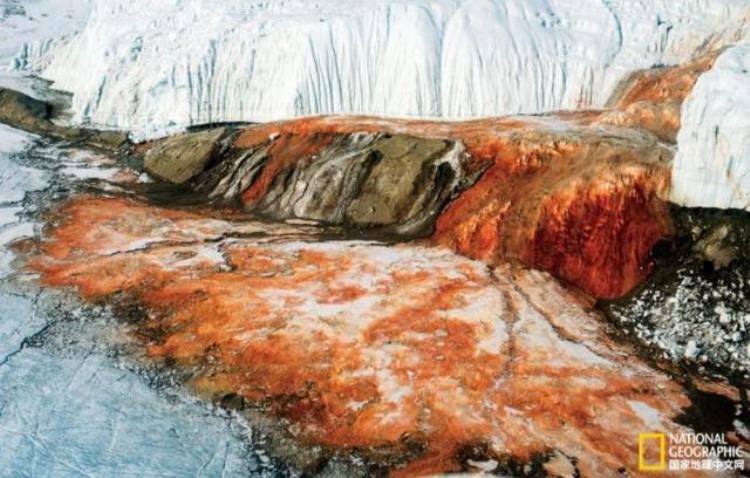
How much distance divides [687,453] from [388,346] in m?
5.31

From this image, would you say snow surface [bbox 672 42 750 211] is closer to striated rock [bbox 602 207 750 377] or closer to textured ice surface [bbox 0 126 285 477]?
striated rock [bbox 602 207 750 377]

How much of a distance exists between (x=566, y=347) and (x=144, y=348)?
8.28 metres

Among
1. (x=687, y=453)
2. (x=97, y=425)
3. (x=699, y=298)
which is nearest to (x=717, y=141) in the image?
(x=699, y=298)

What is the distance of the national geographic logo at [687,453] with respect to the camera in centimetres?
919

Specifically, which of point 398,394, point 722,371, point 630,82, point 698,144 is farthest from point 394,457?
point 630,82

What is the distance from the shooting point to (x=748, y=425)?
10.1m

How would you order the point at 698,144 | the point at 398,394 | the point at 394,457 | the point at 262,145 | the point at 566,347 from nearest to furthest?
1. the point at 394,457
2. the point at 398,394
3. the point at 566,347
4. the point at 698,144
5. the point at 262,145

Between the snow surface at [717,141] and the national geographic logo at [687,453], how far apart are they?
594cm

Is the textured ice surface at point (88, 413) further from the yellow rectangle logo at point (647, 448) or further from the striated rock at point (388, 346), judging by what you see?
the yellow rectangle logo at point (647, 448)

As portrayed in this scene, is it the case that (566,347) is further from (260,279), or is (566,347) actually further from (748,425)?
(260,279)

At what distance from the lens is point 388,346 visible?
1211 cm

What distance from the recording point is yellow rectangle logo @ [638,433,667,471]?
30.1ft

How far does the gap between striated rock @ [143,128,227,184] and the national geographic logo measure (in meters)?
17.7

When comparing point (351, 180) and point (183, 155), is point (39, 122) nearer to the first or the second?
point (183, 155)
